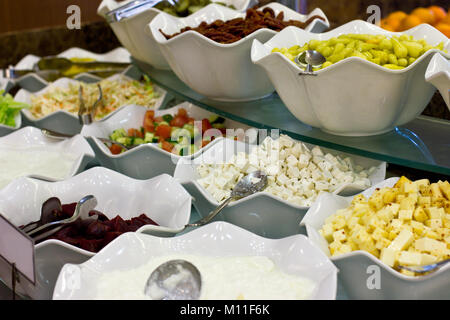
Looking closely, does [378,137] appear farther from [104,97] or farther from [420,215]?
[104,97]

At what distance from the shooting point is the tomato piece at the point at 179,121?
200 cm

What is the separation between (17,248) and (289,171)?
73cm

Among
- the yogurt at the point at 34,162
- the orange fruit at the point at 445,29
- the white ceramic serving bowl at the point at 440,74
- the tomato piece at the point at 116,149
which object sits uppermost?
the white ceramic serving bowl at the point at 440,74

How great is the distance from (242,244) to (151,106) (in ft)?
4.22

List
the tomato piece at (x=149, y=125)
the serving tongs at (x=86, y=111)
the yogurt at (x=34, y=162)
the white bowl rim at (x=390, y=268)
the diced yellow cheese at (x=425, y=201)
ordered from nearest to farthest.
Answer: the white bowl rim at (x=390, y=268)
the diced yellow cheese at (x=425, y=201)
the yogurt at (x=34, y=162)
the tomato piece at (x=149, y=125)
the serving tongs at (x=86, y=111)

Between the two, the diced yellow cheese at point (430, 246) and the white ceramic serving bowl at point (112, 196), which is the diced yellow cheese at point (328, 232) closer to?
the diced yellow cheese at point (430, 246)

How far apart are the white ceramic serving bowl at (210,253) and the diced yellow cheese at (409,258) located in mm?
137

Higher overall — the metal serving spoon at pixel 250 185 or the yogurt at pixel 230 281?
the yogurt at pixel 230 281

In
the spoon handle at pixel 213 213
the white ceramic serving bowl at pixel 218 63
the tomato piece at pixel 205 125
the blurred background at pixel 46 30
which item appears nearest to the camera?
the spoon handle at pixel 213 213

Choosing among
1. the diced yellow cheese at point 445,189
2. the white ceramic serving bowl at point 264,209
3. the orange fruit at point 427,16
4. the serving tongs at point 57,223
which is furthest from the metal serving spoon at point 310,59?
the orange fruit at point 427,16

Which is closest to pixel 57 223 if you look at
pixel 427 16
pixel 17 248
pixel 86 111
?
pixel 17 248

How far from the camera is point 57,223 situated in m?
1.25

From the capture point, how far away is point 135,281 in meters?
1.05

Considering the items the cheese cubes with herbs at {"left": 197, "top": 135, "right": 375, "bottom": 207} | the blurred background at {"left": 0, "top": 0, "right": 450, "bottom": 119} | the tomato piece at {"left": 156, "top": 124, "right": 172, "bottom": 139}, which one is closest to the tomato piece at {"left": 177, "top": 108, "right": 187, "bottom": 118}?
the tomato piece at {"left": 156, "top": 124, "right": 172, "bottom": 139}
